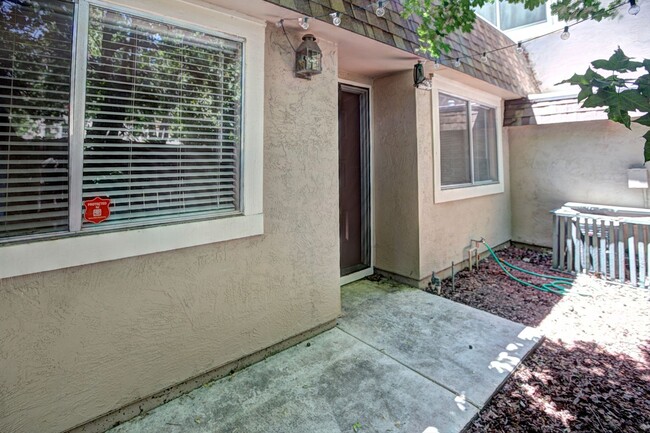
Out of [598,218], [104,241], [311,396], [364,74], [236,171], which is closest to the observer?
[104,241]

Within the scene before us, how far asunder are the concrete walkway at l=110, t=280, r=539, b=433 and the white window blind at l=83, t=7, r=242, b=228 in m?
1.42

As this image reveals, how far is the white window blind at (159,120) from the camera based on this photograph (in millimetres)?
Result: 2139

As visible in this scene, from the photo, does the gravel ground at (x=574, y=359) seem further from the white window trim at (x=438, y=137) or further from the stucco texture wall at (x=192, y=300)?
the stucco texture wall at (x=192, y=300)

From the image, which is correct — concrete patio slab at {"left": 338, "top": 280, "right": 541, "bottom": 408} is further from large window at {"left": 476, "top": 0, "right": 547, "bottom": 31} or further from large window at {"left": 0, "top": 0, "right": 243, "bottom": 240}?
large window at {"left": 476, "top": 0, "right": 547, "bottom": 31}

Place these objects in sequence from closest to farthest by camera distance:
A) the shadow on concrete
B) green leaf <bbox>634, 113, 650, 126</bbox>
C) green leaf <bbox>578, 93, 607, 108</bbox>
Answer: green leaf <bbox>634, 113, 650, 126</bbox>, green leaf <bbox>578, 93, 607, 108</bbox>, the shadow on concrete

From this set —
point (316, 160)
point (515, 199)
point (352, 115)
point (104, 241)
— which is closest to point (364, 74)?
point (352, 115)

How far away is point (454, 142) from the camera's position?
523 cm

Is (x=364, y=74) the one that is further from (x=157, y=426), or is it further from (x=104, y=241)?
(x=157, y=426)

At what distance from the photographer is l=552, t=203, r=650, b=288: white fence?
4625 mm

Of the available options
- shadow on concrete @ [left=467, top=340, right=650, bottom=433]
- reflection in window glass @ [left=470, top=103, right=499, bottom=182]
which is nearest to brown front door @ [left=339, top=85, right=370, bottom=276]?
reflection in window glass @ [left=470, top=103, right=499, bottom=182]

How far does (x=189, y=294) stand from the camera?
2.50 metres

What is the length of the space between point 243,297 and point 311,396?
949 mm

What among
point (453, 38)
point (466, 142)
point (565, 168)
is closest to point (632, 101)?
point (453, 38)

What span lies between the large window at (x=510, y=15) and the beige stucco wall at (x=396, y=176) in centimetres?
504
